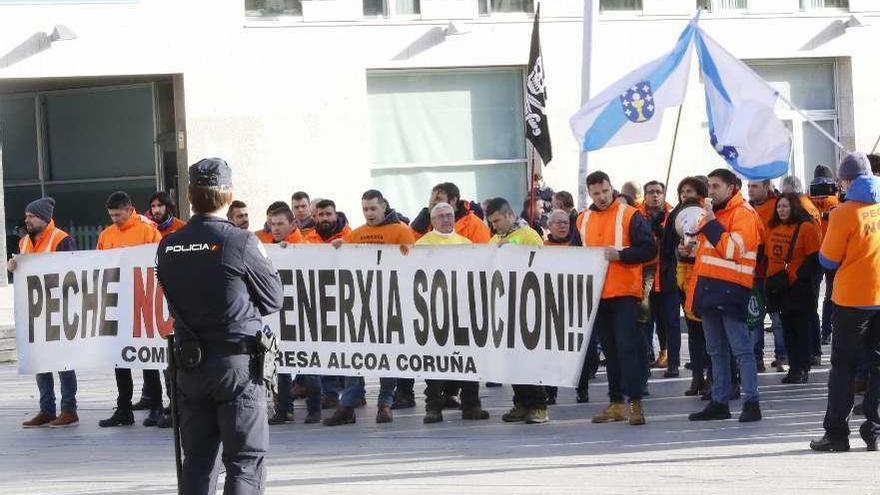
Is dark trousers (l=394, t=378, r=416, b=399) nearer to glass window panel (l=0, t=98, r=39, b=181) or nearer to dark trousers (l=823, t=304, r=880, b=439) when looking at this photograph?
dark trousers (l=823, t=304, r=880, b=439)

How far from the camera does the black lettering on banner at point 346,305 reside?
12.9 metres

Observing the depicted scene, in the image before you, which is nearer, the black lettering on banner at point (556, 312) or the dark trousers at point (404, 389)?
the black lettering on banner at point (556, 312)

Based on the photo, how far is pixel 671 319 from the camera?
Result: 1511cm

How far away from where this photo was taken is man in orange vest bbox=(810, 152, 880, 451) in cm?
1030

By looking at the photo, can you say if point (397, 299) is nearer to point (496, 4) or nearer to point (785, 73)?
point (496, 4)

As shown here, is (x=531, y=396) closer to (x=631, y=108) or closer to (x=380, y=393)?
(x=380, y=393)

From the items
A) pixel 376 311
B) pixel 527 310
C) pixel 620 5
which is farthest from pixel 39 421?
pixel 620 5

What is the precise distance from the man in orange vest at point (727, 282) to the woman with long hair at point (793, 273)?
7.01 ft

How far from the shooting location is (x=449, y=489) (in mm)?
9625

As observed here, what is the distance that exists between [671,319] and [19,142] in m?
16.3

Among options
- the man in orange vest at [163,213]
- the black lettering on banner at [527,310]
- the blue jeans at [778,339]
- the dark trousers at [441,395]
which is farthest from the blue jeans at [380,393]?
the blue jeans at [778,339]

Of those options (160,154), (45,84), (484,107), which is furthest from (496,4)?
(45,84)

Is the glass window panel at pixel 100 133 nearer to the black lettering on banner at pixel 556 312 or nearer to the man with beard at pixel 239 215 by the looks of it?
the man with beard at pixel 239 215

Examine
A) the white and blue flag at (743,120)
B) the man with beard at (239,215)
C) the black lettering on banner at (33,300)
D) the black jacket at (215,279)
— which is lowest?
the black lettering on banner at (33,300)
